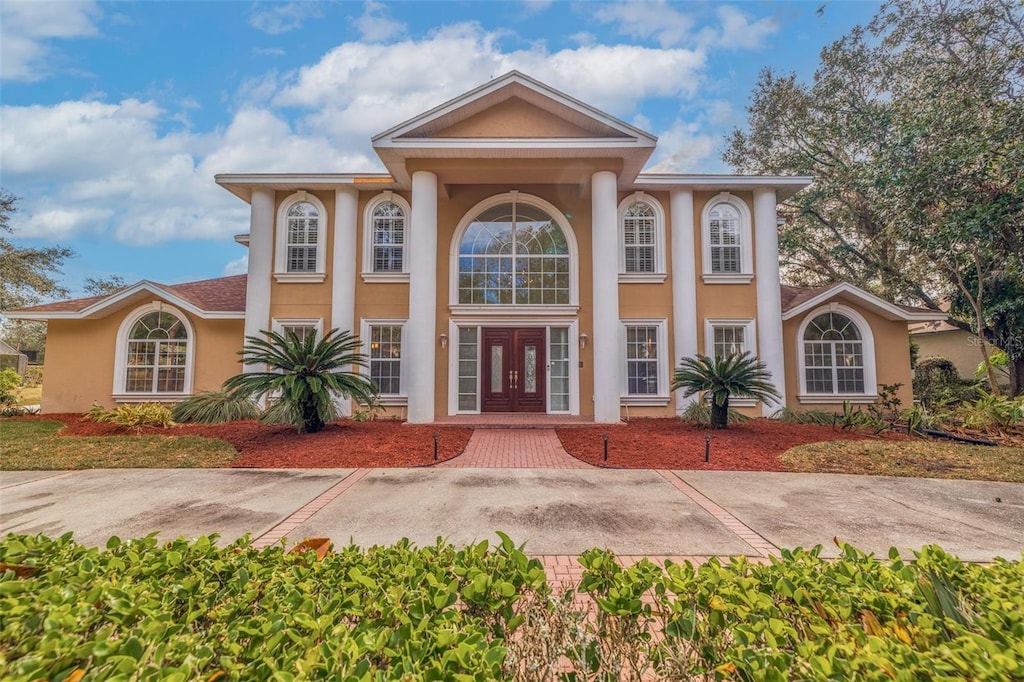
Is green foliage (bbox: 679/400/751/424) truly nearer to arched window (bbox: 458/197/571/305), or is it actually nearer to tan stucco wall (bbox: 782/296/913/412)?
tan stucco wall (bbox: 782/296/913/412)

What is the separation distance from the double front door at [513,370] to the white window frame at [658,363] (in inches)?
89.2

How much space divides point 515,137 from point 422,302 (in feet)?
15.9

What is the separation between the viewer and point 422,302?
36.0ft

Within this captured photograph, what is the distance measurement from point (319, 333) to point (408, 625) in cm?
1209

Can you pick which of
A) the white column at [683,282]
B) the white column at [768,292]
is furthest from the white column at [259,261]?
the white column at [768,292]

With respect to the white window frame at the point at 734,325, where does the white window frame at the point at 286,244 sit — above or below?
above

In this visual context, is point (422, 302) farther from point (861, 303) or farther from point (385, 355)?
point (861, 303)

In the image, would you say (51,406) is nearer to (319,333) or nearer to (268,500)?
(319,333)

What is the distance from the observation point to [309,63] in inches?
654

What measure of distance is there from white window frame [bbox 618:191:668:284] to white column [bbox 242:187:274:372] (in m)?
10.2

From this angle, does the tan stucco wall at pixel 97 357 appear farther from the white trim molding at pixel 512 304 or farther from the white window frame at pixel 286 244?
the white trim molding at pixel 512 304

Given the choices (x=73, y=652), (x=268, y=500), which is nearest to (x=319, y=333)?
(x=268, y=500)

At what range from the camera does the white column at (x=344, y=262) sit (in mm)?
12227

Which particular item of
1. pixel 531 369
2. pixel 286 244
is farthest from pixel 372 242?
pixel 531 369
